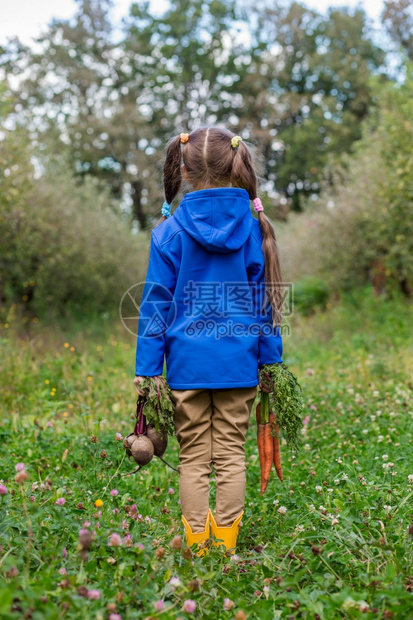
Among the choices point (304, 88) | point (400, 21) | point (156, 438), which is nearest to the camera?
point (156, 438)

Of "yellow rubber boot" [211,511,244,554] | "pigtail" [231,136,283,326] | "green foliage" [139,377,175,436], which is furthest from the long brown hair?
"yellow rubber boot" [211,511,244,554]

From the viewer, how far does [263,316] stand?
9.75 ft

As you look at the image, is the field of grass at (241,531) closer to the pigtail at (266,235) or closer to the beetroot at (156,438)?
the beetroot at (156,438)

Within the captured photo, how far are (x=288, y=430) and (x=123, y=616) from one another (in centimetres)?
143

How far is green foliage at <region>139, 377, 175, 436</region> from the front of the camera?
2.74 metres

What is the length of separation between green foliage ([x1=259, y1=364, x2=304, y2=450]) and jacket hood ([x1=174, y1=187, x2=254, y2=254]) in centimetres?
69

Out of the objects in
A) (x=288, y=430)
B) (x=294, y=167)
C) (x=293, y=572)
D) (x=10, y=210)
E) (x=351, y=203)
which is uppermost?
(x=294, y=167)

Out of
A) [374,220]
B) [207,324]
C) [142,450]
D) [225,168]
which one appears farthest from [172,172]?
[374,220]

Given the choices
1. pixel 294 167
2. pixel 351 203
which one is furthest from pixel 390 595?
pixel 294 167

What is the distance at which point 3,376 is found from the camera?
590 cm

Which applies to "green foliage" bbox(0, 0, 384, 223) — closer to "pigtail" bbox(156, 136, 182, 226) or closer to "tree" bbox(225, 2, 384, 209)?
"tree" bbox(225, 2, 384, 209)

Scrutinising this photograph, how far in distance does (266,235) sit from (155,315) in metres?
0.74

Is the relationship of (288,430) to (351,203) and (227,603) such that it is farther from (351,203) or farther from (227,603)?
(351,203)

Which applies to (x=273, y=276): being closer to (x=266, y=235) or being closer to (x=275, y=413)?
(x=266, y=235)
